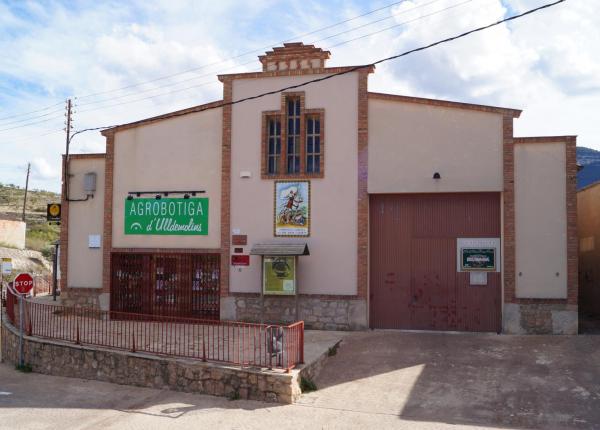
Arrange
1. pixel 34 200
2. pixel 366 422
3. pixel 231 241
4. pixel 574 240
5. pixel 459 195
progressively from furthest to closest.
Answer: pixel 34 200, pixel 231 241, pixel 459 195, pixel 574 240, pixel 366 422

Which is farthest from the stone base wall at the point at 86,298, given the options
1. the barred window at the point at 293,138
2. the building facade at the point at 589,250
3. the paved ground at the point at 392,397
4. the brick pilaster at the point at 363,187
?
the building facade at the point at 589,250

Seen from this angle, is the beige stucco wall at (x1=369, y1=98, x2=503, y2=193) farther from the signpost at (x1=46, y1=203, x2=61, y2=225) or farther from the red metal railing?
the signpost at (x1=46, y1=203, x2=61, y2=225)

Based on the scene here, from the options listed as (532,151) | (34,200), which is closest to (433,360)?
(532,151)

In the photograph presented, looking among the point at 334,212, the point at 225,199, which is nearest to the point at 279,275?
the point at 334,212

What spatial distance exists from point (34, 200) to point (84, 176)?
66.8 meters

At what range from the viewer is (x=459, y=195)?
15102mm

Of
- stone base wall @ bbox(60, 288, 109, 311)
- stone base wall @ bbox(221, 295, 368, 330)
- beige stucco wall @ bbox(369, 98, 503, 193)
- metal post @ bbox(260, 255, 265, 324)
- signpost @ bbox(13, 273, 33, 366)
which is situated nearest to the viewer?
signpost @ bbox(13, 273, 33, 366)

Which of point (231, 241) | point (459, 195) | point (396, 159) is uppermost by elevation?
point (396, 159)

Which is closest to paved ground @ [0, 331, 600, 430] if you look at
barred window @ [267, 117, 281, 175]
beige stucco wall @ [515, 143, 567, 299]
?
beige stucco wall @ [515, 143, 567, 299]

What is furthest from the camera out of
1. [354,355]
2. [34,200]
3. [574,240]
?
[34,200]

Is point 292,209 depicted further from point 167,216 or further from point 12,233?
point 12,233

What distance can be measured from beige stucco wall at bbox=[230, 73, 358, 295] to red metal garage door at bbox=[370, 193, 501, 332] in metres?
0.85

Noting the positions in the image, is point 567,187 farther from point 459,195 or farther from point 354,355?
point 354,355

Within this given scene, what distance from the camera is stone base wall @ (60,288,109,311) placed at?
56.3ft
